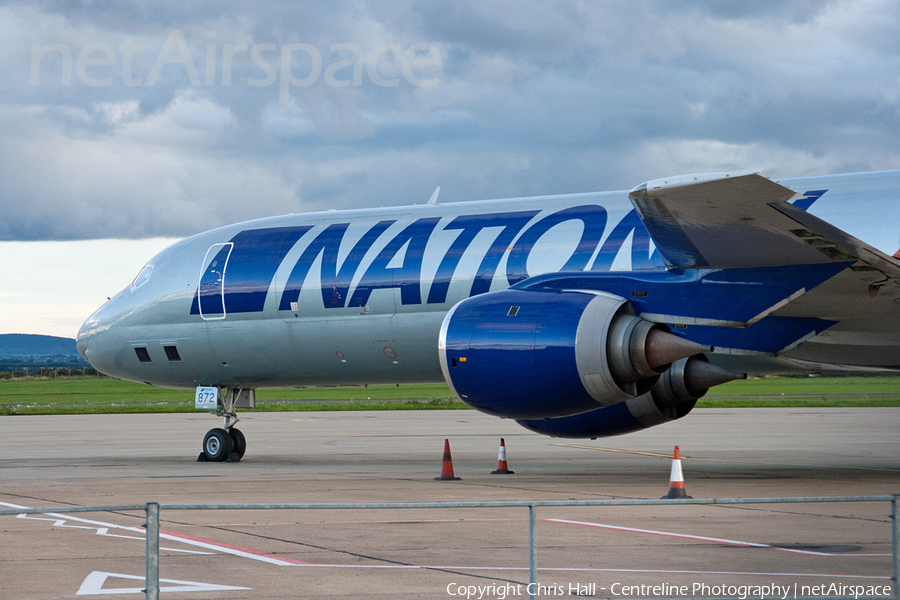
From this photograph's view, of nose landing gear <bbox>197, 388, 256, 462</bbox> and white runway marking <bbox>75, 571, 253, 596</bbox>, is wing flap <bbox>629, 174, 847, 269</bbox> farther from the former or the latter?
A: nose landing gear <bbox>197, 388, 256, 462</bbox>

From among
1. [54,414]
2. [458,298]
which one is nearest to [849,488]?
[458,298]

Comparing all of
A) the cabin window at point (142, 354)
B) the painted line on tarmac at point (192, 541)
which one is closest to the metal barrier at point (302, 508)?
the painted line on tarmac at point (192, 541)

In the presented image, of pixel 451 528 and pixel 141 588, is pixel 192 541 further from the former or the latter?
pixel 451 528

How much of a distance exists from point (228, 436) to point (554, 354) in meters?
9.12

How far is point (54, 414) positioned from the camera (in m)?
44.5

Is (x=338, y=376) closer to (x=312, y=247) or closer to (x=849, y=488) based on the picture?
(x=312, y=247)

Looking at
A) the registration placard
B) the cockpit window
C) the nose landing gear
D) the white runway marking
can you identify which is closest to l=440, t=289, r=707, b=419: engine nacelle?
the white runway marking

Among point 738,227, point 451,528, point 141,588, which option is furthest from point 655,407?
point 141,588

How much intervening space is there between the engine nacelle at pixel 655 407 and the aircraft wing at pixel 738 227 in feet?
6.32

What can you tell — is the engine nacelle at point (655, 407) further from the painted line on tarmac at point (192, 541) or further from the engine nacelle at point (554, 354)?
the painted line on tarmac at point (192, 541)

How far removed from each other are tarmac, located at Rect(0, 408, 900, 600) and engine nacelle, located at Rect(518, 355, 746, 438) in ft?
2.71
